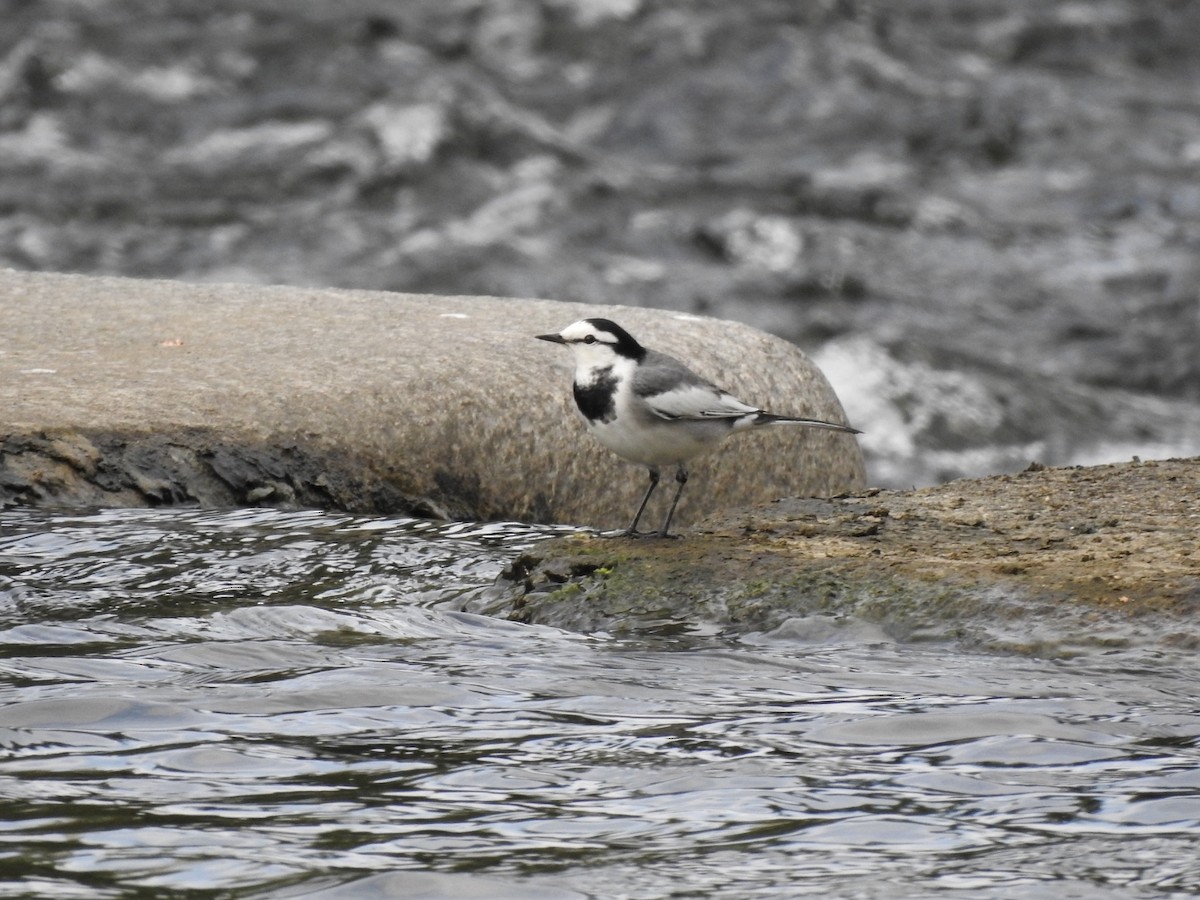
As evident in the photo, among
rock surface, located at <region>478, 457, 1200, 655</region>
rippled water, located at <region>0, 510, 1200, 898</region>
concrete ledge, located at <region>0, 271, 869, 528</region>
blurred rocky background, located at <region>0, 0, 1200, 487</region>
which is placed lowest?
rippled water, located at <region>0, 510, 1200, 898</region>

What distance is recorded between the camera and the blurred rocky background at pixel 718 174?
12258mm

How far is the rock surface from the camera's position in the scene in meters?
4.94

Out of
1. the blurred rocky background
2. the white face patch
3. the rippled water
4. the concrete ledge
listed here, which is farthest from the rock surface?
the blurred rocky background

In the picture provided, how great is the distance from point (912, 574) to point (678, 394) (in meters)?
1.11

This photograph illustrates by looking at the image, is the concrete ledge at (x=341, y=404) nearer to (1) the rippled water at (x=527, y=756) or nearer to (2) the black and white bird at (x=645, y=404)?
(1) the rippled water at (x=527, y=756)

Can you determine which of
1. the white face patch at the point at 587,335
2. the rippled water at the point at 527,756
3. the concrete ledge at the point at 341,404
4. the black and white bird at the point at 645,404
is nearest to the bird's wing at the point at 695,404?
the black and white bird at the point at 645,404

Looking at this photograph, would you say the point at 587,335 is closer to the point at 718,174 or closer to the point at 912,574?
the point at 912,574

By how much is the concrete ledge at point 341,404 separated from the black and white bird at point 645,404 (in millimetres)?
867

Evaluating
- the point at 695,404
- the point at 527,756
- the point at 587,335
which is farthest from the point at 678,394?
the point at 527,756

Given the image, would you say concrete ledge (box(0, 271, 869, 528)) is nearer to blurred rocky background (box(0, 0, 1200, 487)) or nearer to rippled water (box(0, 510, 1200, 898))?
rippled water (box(0, 510, 1200, 898))

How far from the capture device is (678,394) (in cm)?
597

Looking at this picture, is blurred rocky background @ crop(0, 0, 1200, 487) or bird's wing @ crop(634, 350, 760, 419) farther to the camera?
blurred rocky background @ crop(0, 0, 1200, 487)

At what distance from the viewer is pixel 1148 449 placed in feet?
36.9

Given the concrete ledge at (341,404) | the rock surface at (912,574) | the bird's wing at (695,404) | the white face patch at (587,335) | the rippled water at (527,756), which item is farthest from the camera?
the concrete ledge at (341,404)
